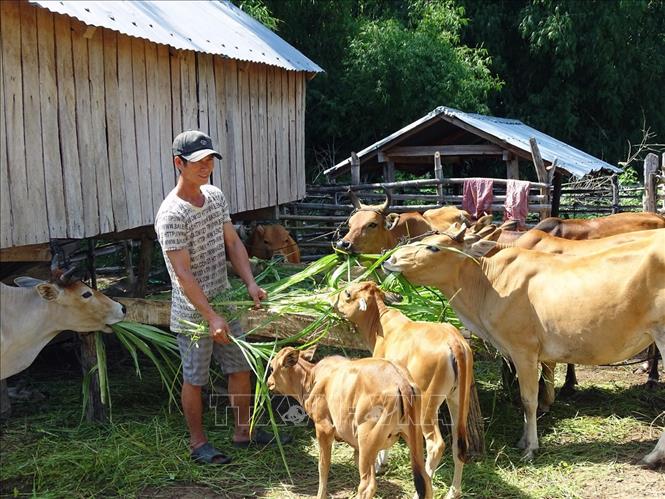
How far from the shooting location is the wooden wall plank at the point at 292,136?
12.7 meters

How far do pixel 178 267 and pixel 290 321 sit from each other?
42.7 inches

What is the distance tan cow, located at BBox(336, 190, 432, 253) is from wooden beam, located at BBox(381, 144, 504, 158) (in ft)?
19.1

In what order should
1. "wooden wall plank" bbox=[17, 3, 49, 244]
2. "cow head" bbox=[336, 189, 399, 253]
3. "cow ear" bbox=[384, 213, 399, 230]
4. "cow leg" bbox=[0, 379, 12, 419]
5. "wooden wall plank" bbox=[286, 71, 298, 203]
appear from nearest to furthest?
"wooden wall plank" bbox=[17, 3, 49, 244]
"cow leg" bbox=[0, 379, 12, 419]
"cow head" bbox=[336, 189, 399, 253]
"cow ear" bbox=[384, 213, 399, 230]
"wooden wall plank" bbox=[286, 71, 298, 203]

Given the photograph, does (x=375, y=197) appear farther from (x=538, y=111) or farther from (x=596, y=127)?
(x=596, y=127)

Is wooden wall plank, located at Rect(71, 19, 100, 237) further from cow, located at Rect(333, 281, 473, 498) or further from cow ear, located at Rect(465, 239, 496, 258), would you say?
cow ear, located at Rect(465, 239, 496, 258)

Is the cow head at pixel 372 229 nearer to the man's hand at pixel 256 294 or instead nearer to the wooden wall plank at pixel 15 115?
the man's hand at pixel 256 294

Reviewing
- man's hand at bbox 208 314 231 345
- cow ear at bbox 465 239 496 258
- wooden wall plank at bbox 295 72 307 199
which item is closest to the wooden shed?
wooden wall plank at bbox 295 72 307 199

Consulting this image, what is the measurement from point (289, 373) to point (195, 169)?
1.63m

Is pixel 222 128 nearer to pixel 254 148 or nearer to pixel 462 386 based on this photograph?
pixel 254 148

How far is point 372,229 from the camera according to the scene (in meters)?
9.17

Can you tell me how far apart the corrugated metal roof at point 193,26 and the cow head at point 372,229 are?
7.71 feet

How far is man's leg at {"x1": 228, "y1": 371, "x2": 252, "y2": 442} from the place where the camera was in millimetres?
6789

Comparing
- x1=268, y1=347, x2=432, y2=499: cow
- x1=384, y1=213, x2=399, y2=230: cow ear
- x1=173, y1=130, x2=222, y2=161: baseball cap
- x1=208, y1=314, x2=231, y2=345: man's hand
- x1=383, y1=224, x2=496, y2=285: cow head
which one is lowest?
x1=268, y1=347, x2=432, y2=499: cow

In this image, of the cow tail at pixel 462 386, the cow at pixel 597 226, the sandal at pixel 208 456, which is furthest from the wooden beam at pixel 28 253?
the cow at pixel 597 226
